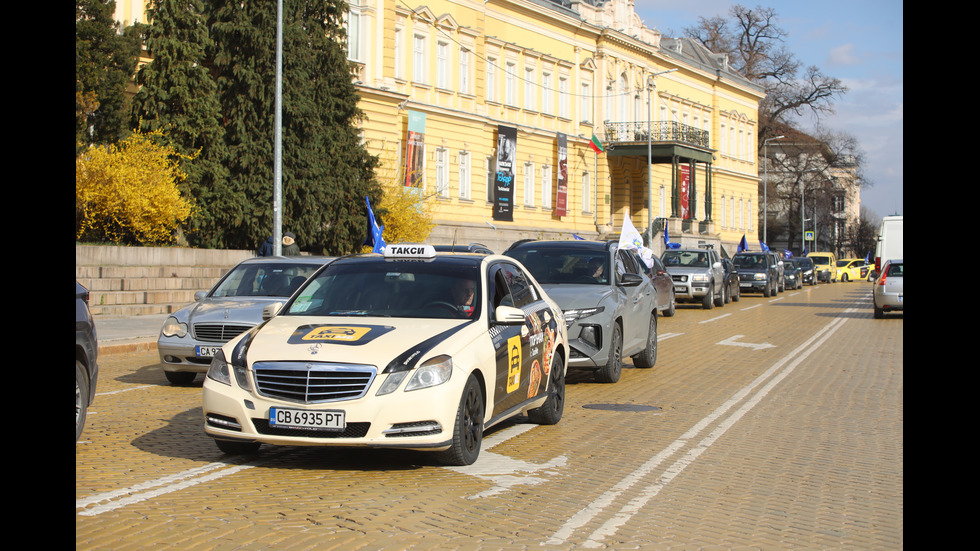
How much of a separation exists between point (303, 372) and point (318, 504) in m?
1.07

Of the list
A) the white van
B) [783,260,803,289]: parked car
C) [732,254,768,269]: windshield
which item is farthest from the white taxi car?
[783,260,803,289]: parked car

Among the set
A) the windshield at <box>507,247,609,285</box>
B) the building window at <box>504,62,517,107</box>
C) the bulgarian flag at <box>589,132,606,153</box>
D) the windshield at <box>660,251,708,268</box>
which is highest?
the building window at <box>504,62,517,107</box>

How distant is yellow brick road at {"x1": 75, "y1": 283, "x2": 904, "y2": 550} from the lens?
6238 mm

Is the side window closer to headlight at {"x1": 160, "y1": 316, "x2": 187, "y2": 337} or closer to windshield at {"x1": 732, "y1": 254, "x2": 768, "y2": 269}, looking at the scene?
headlight at {"x1": 160, "y1": 316, "x2": 187, "y2": 337}

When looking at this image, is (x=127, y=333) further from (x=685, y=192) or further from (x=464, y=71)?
(x=685, y=192)

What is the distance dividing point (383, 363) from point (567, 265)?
7.58 meters

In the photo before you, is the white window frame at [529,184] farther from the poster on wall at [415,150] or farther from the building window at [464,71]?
the poster on wall at [415,150]

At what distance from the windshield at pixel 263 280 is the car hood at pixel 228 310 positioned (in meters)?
0.59

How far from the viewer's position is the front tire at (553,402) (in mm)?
10211

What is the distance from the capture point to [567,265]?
15.0 meters

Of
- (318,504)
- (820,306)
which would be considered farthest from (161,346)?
(820,306)

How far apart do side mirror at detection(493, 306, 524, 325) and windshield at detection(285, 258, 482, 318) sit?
19 centimetres

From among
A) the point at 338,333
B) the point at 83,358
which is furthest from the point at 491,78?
the point at 338,333

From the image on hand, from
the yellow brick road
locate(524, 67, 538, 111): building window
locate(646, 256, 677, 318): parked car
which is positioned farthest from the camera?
locate(524, 67, 538, 111): building window
